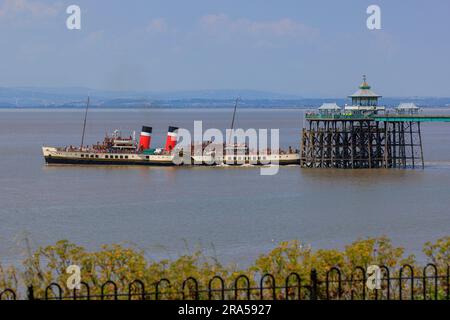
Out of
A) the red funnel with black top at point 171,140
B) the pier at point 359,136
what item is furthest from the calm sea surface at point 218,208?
the red funnel with black top at point 171,140

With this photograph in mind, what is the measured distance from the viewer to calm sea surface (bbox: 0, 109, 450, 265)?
3278 cm

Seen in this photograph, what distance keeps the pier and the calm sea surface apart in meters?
2.12

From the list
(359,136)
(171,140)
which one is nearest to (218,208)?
(359,136)

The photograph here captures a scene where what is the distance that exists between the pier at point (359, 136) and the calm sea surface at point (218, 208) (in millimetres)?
2123

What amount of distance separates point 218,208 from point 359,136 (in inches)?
966

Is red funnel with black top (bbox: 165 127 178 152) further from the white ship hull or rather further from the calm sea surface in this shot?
the calm sea surface

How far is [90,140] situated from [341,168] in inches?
2055

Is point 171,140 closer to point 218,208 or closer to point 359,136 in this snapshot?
point 359,136

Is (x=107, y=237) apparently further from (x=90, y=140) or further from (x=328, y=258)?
(x=90, y=140)

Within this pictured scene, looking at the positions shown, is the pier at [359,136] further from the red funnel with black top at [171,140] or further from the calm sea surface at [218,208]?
the red funnel with black top at [171,140]

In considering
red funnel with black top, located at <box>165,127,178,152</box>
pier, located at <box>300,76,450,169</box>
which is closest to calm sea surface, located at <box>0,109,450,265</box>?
pier, located at <box>300,76,450,169</box>

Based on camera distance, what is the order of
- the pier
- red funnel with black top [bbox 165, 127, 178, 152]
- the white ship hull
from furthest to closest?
red funnel with black top [bbox 165, 127, 178, 152], the white ship hull, the pier

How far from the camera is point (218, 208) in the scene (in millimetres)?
42219
